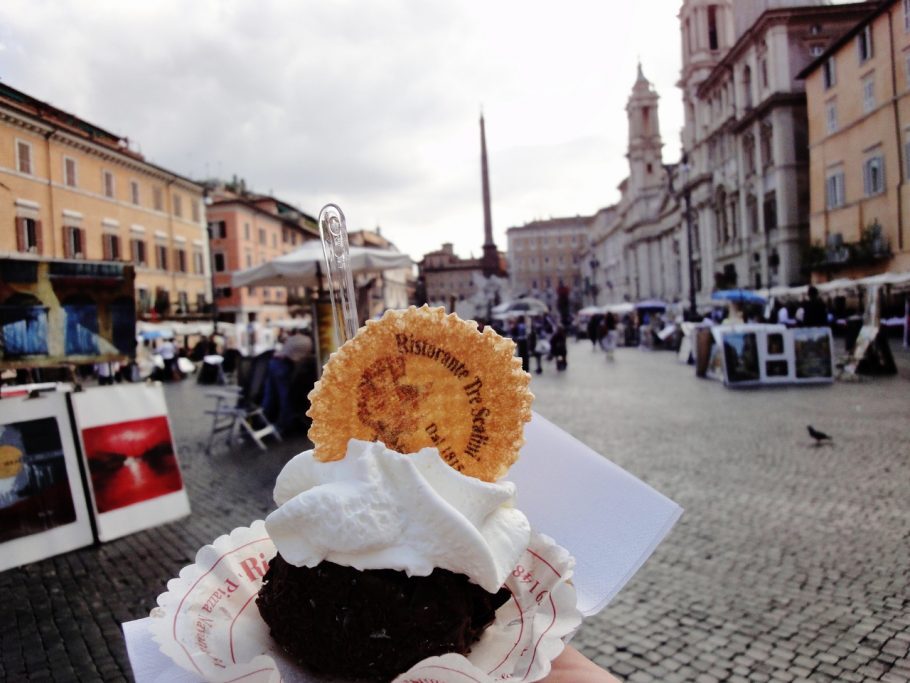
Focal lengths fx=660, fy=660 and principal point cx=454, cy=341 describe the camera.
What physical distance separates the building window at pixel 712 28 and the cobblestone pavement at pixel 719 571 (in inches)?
1962

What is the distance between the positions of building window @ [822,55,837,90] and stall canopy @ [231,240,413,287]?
92.2 ft

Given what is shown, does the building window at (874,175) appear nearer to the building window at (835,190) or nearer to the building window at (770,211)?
the building window at (835,190)

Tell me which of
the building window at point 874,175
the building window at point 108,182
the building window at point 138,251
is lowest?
the building window at point 138,251

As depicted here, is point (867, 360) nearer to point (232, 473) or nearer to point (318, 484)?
point (232, 473)

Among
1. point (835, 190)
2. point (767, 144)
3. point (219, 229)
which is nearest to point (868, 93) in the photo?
point (835, 190)

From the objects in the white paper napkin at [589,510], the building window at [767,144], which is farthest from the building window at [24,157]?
the building window at [767,144]

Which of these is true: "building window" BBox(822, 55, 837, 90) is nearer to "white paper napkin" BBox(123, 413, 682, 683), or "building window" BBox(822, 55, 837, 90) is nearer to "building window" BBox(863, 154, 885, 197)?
"building window" BBox(863, 154, 885, 197)

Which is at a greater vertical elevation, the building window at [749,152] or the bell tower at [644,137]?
the bell tower at [644,137]

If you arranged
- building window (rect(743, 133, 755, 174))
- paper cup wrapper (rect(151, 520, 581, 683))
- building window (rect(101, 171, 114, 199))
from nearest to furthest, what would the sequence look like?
paper cup wrapper (rect(151, 520, 581, 683))
building window (rect(101, 171, 114, 199))
building window (rect(743, 133, 755, 174))

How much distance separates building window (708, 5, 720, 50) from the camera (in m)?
48.9

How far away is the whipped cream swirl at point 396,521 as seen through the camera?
3.38 ft

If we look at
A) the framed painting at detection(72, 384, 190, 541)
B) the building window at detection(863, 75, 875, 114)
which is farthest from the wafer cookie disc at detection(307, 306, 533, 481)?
the building window at detection(863, 75, 875, 114)

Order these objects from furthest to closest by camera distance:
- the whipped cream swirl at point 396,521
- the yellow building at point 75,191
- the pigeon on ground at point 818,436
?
the pigeon on ground at point 818,436
the yellow building at point 75,191
the whipped cream swirl at point 396,521

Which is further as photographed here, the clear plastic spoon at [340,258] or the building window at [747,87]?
the building window at [747,87]
